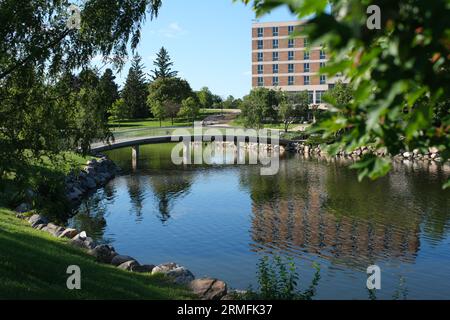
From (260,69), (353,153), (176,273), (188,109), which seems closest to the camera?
(176,273)

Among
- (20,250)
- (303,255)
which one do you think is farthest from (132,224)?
(20,250)

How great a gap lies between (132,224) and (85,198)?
915 cm

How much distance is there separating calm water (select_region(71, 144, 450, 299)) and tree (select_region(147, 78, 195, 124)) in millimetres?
61411

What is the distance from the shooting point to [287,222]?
79.7ft

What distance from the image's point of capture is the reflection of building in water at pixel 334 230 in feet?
62.9

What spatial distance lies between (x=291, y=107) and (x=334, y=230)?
53.7m

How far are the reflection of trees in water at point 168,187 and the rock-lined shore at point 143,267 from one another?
7.90 metres

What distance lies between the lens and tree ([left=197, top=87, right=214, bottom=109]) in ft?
432

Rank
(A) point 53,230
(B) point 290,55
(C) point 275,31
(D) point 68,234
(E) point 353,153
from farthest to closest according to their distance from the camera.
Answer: (B) point 290,55 → (C) point 275,31 → (E) point 353,153 → (A) point 53,230 → (D) point 68,234

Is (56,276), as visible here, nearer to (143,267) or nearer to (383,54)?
(143,267)

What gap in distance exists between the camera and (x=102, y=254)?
15969 mm
